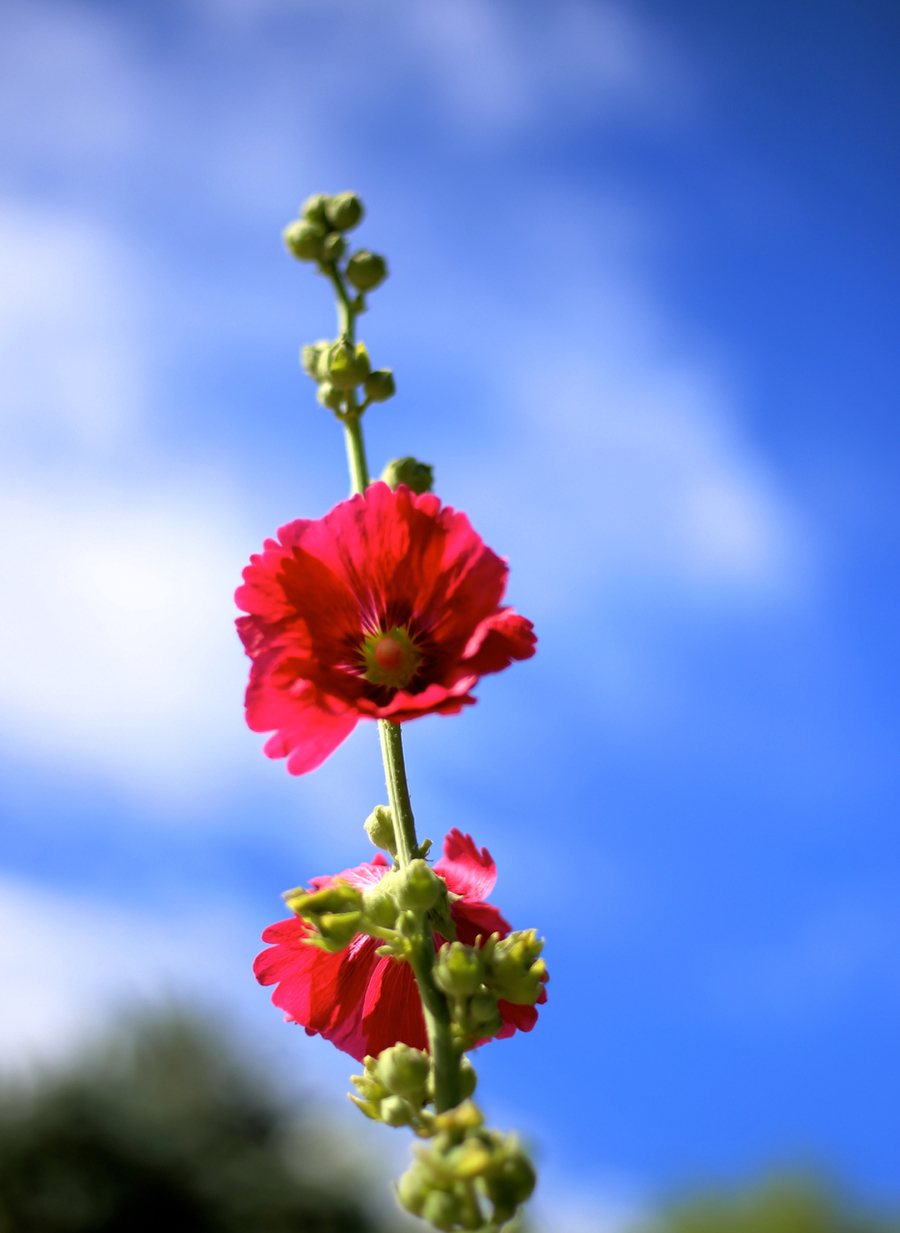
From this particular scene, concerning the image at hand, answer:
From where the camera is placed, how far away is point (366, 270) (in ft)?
6.67

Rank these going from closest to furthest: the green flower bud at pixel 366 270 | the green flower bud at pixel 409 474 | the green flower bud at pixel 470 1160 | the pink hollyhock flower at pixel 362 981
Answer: the green flower bud at pixel 470 1160 → the pink hollyhock flower at pixel 362 981 → the green flower bud at pixel 409 474 → the green flower bud at pixel 366 270

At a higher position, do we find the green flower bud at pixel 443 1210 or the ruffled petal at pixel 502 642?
the ruffled petal at pixel 502 642

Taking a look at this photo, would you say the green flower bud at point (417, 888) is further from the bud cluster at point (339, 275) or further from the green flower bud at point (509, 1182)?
the bud cluster at point (339, 275)

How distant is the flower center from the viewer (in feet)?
5.40

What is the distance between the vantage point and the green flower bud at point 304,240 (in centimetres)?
205

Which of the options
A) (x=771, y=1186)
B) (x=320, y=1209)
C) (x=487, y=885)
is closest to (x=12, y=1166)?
(x=320, y=1209)

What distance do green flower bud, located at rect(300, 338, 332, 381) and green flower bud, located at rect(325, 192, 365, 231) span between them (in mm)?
287

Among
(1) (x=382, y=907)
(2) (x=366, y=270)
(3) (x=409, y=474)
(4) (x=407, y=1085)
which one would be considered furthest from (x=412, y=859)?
(2) (x=366, y=270)

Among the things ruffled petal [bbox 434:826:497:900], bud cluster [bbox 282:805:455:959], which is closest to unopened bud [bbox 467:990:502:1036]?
bud cluster [bbox 282:805:455:959]

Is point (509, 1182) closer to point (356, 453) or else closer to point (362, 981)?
point (362, 981)

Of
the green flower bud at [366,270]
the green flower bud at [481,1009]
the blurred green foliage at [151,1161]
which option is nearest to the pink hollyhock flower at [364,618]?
the green flower bud at [481,1009]

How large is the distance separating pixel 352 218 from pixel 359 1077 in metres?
1.65

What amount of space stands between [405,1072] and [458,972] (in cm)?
16

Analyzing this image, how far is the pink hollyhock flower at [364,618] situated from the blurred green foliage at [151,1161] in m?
16.5
